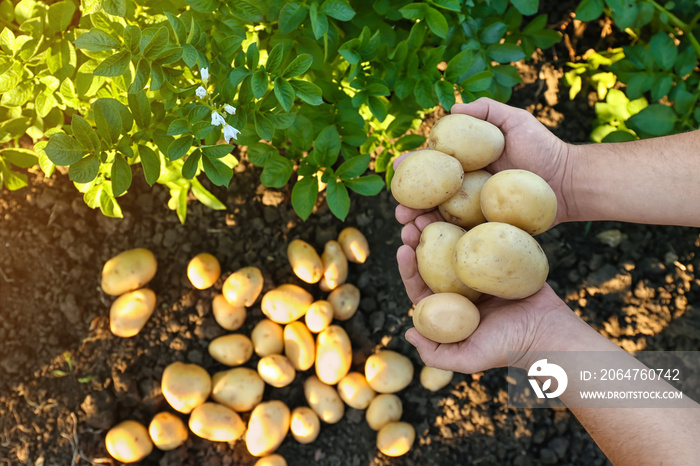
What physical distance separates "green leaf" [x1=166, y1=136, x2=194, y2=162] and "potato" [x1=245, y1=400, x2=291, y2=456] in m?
1.27

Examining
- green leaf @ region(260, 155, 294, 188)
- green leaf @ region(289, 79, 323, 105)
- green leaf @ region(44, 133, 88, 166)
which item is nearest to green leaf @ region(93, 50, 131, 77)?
green leaf @ region(44, 133, 88, 166)

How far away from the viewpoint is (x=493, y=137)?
1.70 metres

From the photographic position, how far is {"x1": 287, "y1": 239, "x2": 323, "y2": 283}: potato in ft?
7.59

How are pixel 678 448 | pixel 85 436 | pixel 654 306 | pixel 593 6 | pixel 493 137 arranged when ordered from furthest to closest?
pixel 654 306
pixel 85 436
pixel 593 6
pixel 493 137
pixel 678 448

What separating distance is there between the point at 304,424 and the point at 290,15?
1.57 meters

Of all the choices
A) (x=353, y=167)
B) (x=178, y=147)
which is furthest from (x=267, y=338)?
(x=178, y=147)

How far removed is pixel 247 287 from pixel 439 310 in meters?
1.04

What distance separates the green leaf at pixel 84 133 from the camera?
4.18ft

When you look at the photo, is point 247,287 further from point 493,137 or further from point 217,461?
point 493,137

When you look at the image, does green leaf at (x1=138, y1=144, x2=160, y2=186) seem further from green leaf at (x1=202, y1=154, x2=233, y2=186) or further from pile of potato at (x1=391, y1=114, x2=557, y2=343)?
pile of potato at (x1=391, y1=114, x2=557, y2=343)

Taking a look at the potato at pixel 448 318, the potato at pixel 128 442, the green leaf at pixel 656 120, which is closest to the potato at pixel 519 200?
the potato at pixel 448 318

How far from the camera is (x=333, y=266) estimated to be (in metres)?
2.36

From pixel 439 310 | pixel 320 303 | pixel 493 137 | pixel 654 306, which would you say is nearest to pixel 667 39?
pixel 493 137

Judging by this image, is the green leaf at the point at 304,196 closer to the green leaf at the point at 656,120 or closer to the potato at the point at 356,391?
the potato at the point at 356,391
